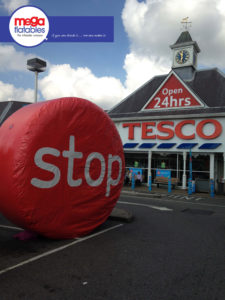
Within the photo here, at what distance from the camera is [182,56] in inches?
869

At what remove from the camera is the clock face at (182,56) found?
2170 cm

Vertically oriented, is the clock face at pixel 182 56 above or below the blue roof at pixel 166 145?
above

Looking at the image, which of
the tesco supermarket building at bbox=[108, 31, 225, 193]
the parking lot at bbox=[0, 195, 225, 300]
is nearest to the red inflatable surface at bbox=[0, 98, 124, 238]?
the parking lot at bbox=[0, 195, 225, 300]

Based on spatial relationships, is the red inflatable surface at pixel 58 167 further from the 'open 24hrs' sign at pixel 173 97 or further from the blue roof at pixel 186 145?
the 'open 24hrs' sign at pixel 173 97

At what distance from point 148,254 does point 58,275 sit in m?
1.87

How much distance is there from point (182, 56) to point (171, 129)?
820cm

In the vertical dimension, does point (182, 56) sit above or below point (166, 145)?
above

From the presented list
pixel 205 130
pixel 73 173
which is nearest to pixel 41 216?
pixel 73 173

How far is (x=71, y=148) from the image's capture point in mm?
5469

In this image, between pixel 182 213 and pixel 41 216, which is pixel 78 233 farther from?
pixel 182 213

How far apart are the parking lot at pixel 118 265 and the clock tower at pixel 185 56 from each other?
17.1 metres

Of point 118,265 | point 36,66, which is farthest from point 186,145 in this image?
point 118,265

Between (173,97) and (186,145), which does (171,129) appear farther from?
(173,97)

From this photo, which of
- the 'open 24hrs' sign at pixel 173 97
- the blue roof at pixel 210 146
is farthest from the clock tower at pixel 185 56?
the blue roof at pixel 210 146
